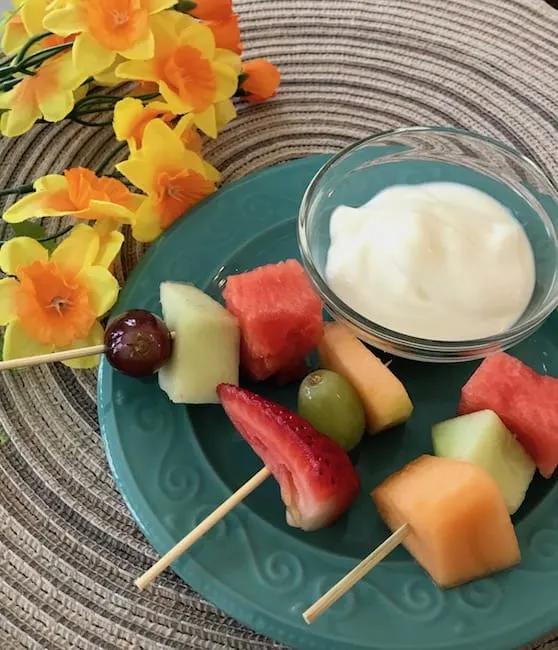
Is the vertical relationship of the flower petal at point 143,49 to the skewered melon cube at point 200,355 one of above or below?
above

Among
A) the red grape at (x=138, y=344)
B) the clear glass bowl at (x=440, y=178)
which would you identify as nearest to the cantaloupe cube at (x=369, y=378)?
the clear glass bowl at (x=440, y=178)

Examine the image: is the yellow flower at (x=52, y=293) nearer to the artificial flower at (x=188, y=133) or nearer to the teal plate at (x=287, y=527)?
the teal plate at (x=287, y=527)

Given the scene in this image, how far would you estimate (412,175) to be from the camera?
1.65 m

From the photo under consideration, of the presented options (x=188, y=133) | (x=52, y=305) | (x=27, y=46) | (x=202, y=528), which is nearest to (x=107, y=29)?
(x=27, y=46)

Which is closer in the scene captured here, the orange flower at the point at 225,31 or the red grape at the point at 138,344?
the red grape at the point at 138,344

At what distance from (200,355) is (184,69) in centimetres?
56

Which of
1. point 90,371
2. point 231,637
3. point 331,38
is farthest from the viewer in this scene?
point 331,38

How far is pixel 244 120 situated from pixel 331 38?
36 centimetres

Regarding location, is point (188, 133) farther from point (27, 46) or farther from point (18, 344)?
point (18, 344)

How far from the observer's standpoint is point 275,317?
1352 millimetres

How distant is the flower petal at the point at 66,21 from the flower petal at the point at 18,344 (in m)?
0.51

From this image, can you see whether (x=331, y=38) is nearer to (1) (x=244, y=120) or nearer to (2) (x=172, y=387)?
(1) (x=244, y=120)

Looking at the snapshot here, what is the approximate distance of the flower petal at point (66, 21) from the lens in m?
1.33

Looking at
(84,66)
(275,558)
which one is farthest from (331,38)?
(275,558)
